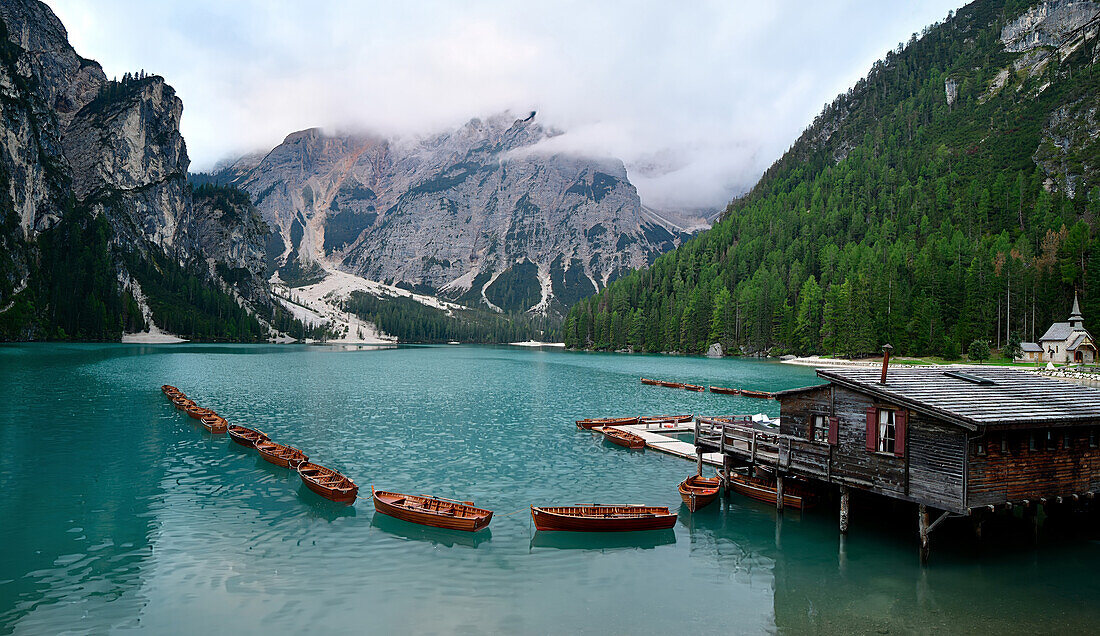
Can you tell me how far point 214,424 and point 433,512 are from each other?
38255 mm

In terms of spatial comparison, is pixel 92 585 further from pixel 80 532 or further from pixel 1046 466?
pixel 1046 466

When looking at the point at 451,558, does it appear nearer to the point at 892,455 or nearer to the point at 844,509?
the point at 844,509

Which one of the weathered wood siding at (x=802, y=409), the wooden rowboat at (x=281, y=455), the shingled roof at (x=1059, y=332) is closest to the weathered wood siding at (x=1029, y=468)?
the weathered wood siding at (x=802, y=409)

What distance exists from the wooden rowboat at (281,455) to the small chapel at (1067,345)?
135622 millimetres

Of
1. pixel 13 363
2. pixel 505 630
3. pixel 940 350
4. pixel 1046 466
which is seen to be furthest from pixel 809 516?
pixel 13 363

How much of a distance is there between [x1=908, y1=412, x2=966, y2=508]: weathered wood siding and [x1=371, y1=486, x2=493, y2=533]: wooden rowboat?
21.3 meters

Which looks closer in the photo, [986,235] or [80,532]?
[80,532]

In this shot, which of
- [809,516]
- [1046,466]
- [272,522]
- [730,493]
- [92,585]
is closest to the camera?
[92,585]

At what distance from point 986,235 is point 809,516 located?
6661 inches

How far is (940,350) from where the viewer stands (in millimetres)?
137750

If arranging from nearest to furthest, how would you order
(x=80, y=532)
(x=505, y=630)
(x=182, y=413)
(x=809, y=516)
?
(x=505, y=630), (x=80, y=532), (x=809, y=516), (x=182, y=413)

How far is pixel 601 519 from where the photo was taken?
31.2 meters

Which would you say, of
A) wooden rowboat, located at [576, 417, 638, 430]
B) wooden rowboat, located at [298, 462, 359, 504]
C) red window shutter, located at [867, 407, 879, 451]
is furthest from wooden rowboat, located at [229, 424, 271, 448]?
red window shutter, located at [867, 407, 879, 451]

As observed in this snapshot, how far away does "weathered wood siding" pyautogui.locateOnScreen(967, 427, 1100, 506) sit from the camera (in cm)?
2612
